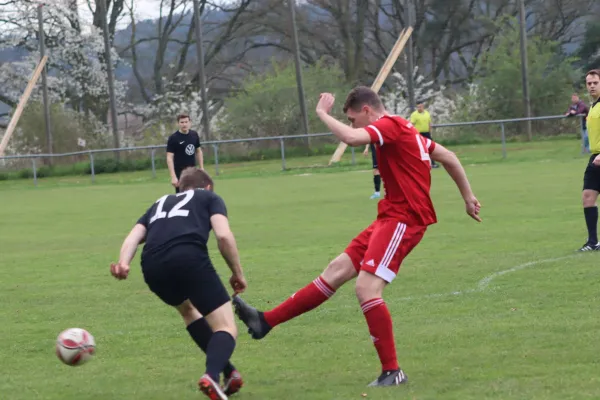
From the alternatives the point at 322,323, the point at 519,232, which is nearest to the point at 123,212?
the point at 519,232

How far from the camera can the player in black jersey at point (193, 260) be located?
19.3ft

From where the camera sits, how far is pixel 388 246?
6.36 metres

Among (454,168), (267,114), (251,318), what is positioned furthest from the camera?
(267,114)

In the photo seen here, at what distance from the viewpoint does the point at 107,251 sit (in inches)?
579

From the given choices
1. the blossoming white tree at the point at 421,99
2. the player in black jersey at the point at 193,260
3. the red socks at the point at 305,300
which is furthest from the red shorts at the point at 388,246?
the blossoming white tree at the point at 421,99

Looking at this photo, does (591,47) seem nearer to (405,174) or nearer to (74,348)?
(405,174)

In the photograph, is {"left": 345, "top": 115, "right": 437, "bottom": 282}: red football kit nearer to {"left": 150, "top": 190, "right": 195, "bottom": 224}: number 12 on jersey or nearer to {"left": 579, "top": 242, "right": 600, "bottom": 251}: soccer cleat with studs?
{"left": 150, "top": 190, "right": 195, "bottom": 224}: number 12 on jersey

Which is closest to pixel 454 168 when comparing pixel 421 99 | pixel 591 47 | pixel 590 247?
pixel 590 247

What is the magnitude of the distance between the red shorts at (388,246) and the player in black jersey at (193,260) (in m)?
0.84

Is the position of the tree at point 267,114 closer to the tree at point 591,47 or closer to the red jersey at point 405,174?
the tree at point 591,47

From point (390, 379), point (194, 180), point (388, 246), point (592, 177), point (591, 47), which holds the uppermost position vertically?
point (591, 47)

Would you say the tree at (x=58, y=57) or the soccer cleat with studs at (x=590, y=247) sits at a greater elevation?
the tree at (x=58, y=57)

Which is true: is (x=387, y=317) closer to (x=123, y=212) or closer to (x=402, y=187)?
(x=402, y=187)

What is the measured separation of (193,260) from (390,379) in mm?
1406
